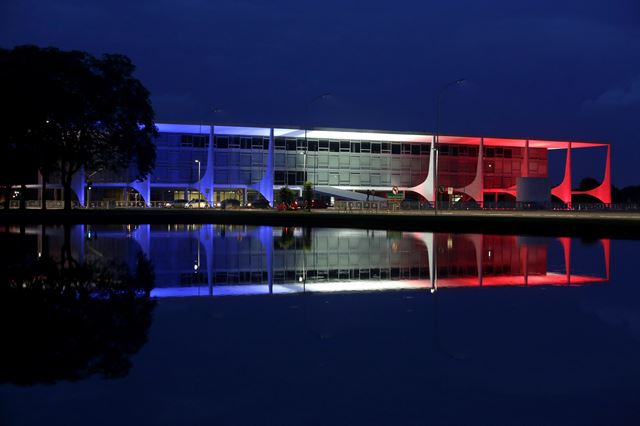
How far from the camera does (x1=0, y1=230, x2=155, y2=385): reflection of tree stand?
7.15m

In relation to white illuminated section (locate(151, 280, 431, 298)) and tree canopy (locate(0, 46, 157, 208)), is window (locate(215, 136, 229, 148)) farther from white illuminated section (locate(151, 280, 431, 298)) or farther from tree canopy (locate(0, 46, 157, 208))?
white illuminated section (locate(151, 280, 431, 298))

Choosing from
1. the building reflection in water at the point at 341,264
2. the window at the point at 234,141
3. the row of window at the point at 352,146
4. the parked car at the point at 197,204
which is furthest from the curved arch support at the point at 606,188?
the building reflection in water at the point at 341,264

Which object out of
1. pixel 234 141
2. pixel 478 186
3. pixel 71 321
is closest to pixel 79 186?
pixel 234 141

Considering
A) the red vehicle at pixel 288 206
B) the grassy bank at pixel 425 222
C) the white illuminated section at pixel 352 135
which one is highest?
the white illuminated section at pixel 352 135

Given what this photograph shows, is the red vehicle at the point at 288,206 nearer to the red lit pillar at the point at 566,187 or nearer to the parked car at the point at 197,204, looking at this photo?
the parked car at the point at 197,204

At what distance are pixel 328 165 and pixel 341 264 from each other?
72.9m

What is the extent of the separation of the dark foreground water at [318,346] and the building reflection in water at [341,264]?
0.49ft

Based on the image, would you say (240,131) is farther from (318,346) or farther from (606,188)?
(318,346)

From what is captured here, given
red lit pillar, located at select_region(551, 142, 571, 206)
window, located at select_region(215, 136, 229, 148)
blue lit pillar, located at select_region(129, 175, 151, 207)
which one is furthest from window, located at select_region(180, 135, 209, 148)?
red lit pillar, located at select_region(551, 142, 571, 206)

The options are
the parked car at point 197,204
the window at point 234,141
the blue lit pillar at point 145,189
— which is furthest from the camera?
the window at point 234,141

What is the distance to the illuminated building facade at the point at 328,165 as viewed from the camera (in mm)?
85875

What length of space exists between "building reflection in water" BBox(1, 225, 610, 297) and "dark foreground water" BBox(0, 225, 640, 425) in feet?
0.49

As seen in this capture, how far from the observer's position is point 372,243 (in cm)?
2712
